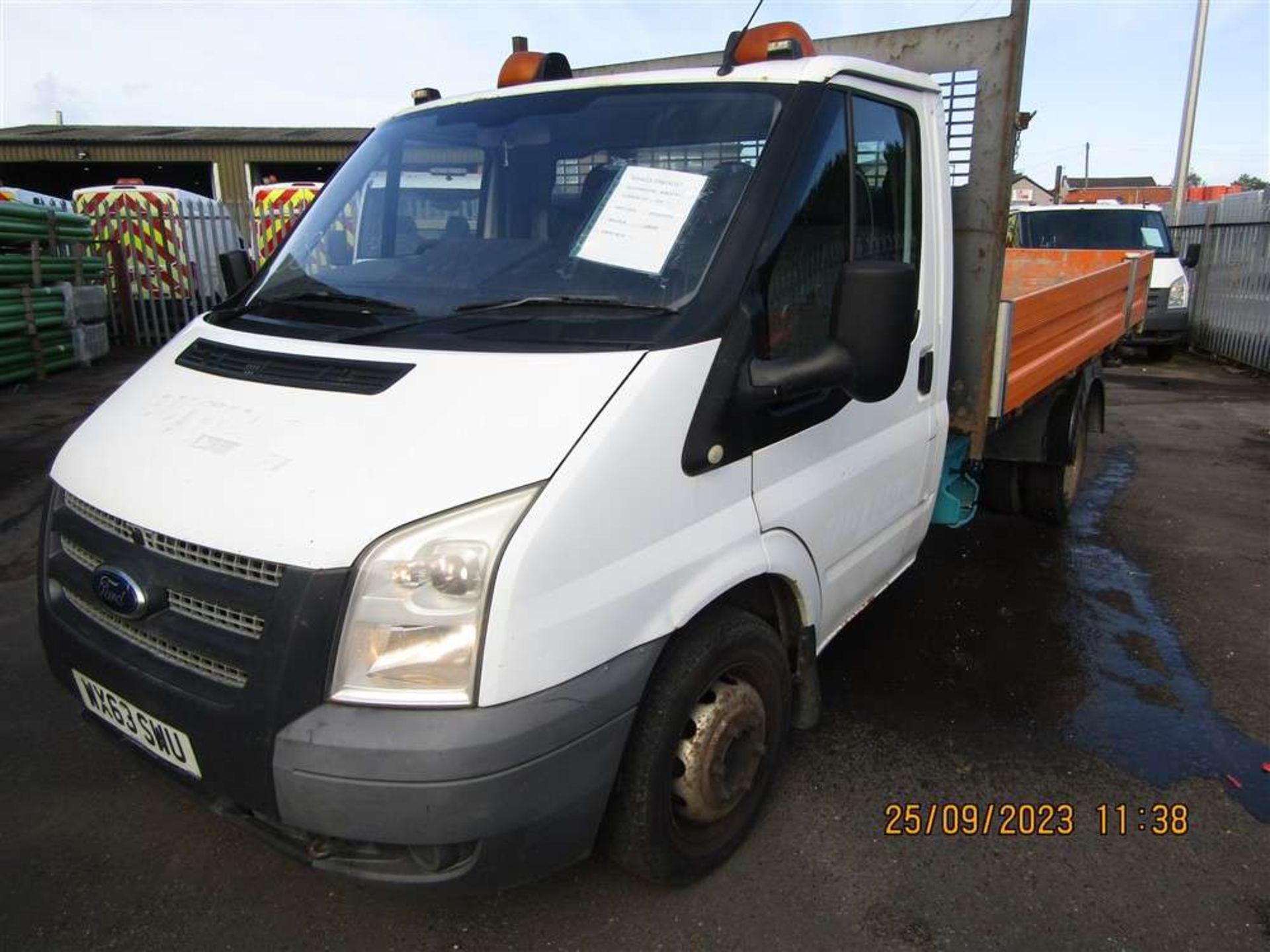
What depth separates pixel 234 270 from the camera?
345 centimetres

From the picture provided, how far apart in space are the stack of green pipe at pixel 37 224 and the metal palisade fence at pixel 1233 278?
15020mm

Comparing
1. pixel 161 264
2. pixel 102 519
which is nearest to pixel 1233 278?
pixel 102 519

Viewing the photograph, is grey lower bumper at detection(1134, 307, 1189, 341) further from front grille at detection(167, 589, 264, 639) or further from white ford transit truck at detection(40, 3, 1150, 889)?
front grille at detection(167, 589, 264, 639)

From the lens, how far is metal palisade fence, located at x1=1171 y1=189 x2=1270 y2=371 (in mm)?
12180

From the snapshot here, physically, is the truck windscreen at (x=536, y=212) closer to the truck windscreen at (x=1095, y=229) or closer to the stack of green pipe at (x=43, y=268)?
the stack of green pipe at (x=43, y=268)

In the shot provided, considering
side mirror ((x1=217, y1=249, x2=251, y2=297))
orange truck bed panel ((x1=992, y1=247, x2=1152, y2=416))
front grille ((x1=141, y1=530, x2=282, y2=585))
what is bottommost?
front grille ((x1=141, y1=530, x2=282, y2=585))

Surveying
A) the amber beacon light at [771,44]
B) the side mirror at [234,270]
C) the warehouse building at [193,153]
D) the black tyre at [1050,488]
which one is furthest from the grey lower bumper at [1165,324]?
the warehouse building at [193,153]

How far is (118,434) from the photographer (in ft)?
7.65

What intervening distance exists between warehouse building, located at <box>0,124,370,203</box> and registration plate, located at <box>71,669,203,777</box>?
2613cm

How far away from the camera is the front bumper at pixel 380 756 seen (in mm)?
1769

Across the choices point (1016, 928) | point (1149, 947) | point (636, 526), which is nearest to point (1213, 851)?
point (1149, 947)

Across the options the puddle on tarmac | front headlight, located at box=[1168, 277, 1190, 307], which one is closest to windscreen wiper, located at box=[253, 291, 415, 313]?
the puddle on tarmac

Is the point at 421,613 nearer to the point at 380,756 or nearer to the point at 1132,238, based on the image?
the point at 380,756

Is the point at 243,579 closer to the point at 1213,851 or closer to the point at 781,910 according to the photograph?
the point at 781,910
